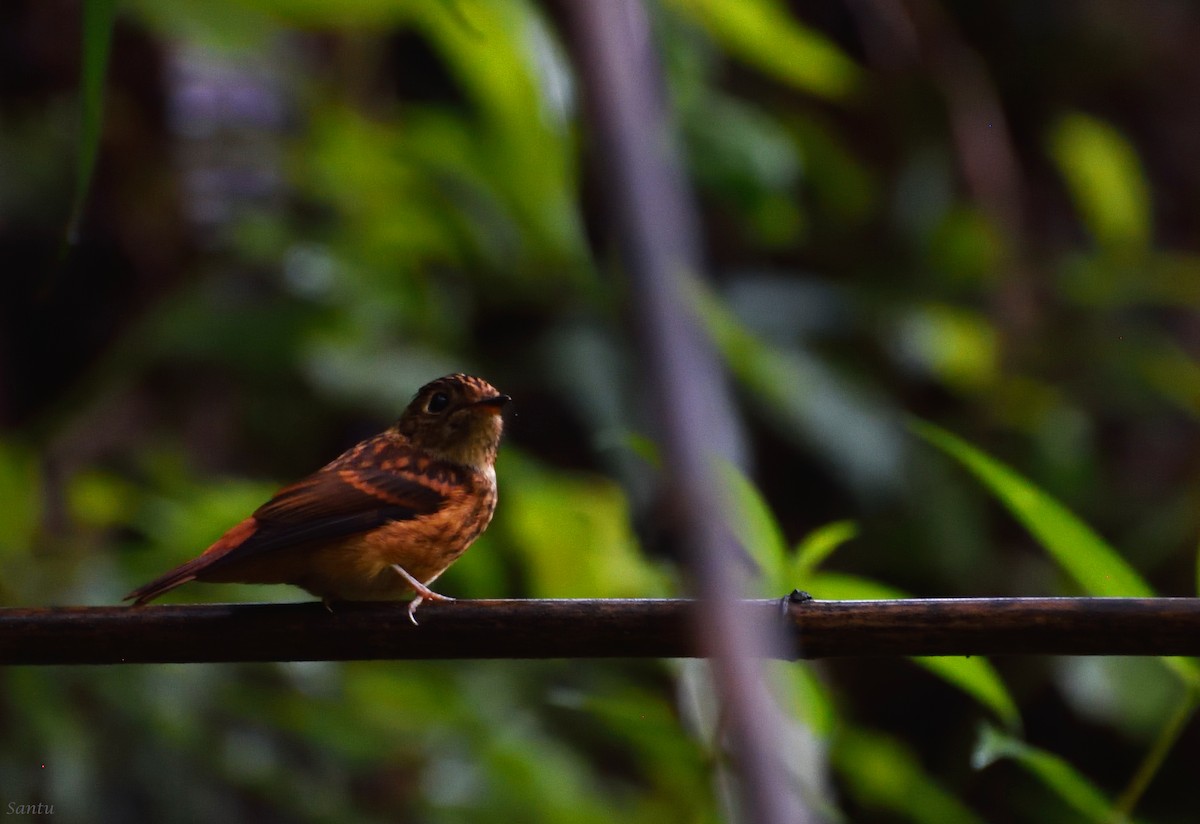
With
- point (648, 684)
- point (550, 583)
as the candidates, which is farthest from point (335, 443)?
point (550, 583)

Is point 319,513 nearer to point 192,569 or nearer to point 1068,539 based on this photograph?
point 192,569

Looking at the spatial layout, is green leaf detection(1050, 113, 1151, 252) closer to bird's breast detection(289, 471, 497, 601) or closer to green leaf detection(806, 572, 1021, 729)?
green leaf detection(806, 572, 1021, 729)

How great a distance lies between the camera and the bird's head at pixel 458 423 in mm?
2357

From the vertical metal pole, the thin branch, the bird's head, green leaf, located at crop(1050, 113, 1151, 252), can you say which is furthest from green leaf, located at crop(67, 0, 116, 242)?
green leaf, located at crop(1050, 113, 1151, 252)

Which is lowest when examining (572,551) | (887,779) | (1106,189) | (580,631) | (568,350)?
(887,779)

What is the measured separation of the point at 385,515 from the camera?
6.84ft

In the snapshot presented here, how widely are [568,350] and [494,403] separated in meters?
1.71

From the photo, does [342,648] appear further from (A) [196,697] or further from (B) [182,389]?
(B) [182,389]

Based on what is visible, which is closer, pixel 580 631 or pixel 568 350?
pixel 580 631

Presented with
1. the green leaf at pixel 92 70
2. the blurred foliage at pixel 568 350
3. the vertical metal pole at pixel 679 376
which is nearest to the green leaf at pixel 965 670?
the blurred foliage at pixel 568 350

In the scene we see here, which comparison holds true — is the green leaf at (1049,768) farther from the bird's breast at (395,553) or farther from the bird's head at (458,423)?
the bird's head at (458,423)

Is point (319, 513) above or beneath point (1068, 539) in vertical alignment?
beneath

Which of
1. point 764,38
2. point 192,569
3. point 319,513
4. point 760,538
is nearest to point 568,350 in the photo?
point 764,38

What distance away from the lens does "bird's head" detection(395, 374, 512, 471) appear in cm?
236
